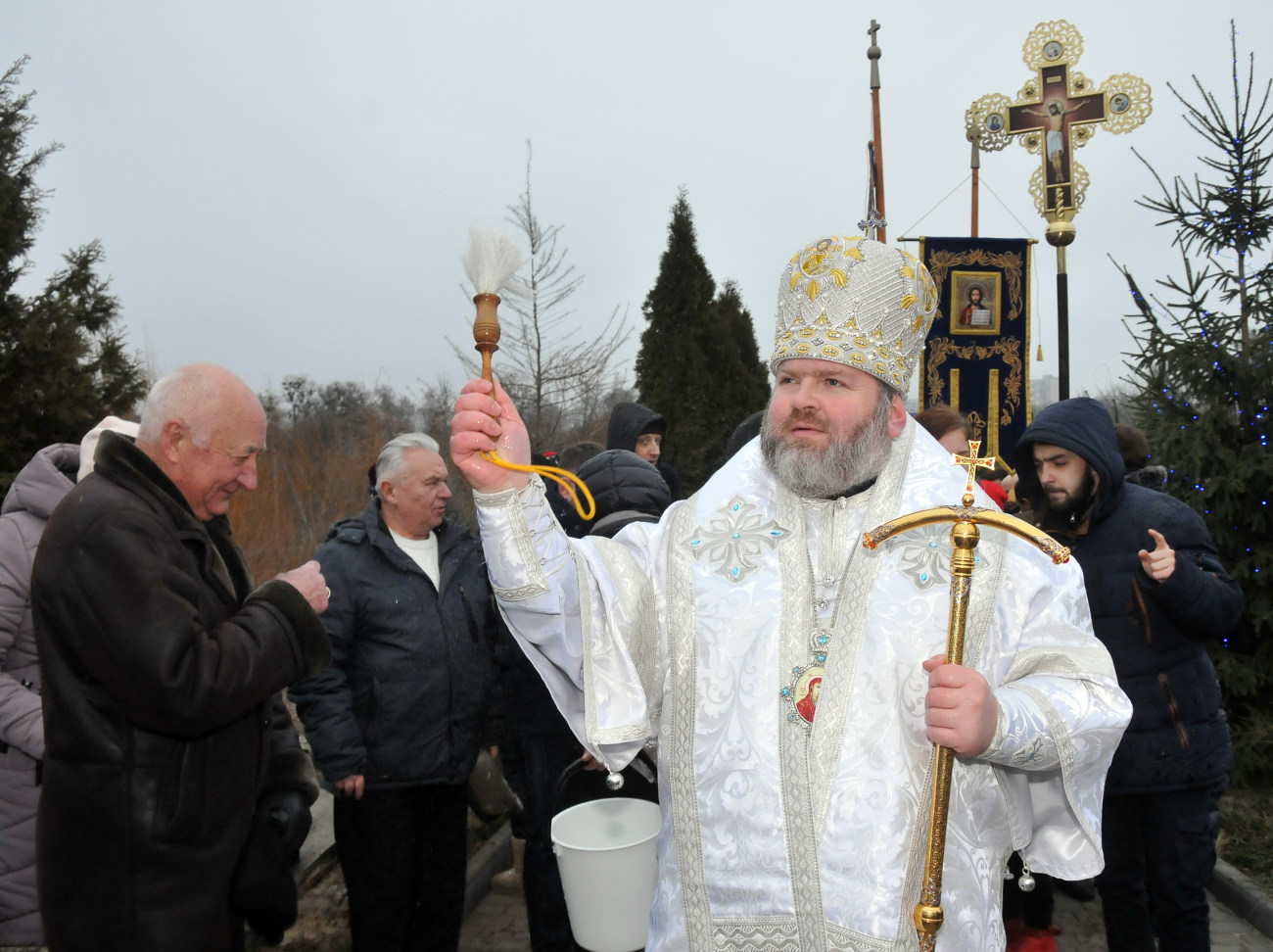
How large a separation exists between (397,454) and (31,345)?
417cm

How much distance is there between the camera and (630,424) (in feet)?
19.9

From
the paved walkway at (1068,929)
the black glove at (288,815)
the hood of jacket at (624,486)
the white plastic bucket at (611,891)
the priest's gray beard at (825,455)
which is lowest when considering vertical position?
the paved walkway at (1068,929)

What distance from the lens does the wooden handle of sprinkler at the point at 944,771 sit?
1798 millimetres

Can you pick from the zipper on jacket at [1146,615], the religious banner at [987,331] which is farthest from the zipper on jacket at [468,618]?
the religious banner at [987,331]

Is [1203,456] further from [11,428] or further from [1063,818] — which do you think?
[11,428]

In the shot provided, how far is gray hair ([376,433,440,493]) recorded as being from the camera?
3740 millimetres

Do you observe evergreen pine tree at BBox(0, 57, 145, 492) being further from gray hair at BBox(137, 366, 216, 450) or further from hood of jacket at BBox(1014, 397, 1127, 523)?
hood of jacket at BBox(1014, 397, 1127, 523)

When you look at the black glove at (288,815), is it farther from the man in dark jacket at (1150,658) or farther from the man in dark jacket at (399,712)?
the man in dark jacket at (1150,658)

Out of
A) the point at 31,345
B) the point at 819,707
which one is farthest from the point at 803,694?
the point at 31,345

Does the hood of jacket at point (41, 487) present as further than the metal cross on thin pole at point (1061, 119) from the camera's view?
No

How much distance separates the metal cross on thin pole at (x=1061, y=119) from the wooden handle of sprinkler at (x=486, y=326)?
699 cm

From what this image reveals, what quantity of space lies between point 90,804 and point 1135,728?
3352 mm

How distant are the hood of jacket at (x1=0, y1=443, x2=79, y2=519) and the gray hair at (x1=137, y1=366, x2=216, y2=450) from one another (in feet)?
2.49

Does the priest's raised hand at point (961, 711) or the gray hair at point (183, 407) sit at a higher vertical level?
the gray hair at point (183, 407)
